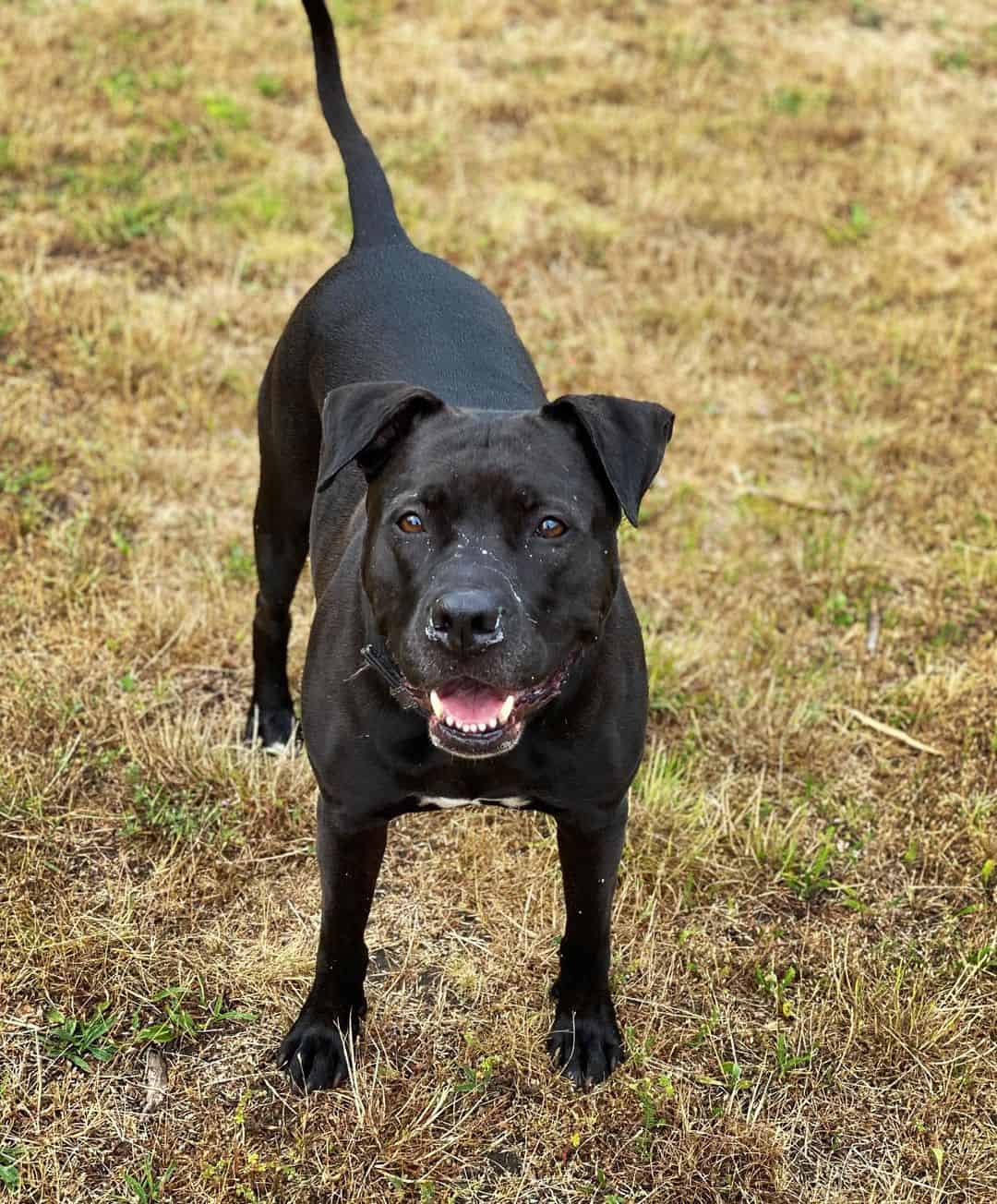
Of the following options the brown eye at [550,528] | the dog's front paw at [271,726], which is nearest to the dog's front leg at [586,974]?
the brown eye at [550,528]

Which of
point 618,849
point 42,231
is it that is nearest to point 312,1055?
point 618,849

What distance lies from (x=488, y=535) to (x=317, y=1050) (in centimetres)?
145

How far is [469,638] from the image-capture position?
8.56 feet

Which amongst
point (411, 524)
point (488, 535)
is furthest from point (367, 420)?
point (488, 535)

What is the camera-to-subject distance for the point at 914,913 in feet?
12.9

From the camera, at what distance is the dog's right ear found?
291cm

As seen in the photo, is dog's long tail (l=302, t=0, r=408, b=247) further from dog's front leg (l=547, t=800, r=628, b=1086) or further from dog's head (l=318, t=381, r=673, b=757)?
dog's front leg (l=547, t=800, r=628, b=1086)

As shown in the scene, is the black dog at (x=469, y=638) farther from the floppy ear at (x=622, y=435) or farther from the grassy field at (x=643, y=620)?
the grassy field at (x=643, y=620)

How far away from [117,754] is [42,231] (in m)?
3.90

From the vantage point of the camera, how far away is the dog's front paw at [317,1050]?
11.0ft

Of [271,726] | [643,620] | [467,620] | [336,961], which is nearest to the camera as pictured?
[467,620]

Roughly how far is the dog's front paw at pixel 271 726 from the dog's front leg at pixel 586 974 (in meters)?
1.34

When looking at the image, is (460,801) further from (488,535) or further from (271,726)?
(271,726)

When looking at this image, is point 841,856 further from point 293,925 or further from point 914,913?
point 293,925
